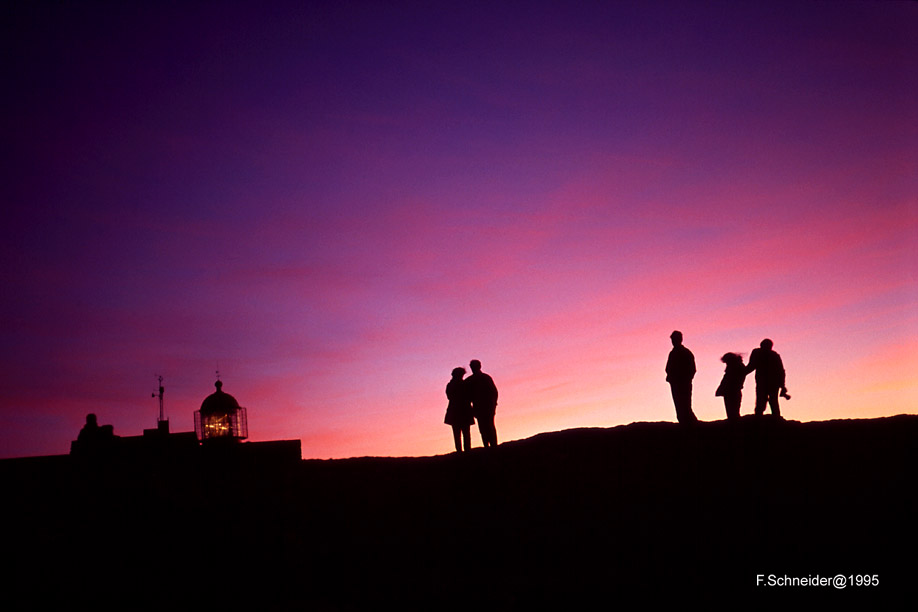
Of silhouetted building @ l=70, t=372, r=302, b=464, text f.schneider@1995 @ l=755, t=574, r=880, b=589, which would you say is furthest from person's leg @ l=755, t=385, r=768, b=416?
silhouetted building @ l=70, t=372, r=302, b=464

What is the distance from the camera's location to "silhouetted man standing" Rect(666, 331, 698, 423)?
1552 centimetres

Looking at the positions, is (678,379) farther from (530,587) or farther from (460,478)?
(530,587)

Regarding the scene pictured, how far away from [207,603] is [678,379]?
9715mm

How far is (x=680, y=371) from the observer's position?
613 inches

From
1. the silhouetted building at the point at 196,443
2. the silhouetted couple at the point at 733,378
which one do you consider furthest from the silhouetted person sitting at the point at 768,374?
the silhouetted building at the point at 196,443

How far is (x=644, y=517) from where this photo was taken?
13.1 metres

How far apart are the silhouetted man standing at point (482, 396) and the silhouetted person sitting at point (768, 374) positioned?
17.9ft

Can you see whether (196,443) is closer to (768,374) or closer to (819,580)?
(768,374)

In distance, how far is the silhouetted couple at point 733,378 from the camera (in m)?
15.6

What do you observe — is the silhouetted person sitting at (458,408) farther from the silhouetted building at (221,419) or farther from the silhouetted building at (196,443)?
the silhouetted building at (221,419)

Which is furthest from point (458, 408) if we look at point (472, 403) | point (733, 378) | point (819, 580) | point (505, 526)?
point (819, 580)

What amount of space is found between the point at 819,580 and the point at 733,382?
646cm

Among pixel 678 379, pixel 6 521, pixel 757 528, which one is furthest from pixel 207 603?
pixel 678 379

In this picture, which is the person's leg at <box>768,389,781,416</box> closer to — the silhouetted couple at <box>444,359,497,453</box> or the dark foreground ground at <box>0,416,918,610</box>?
the dark foreground ground at <box>0,416,918,610</box>
